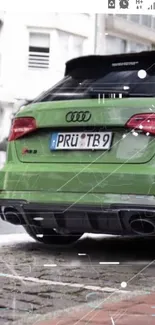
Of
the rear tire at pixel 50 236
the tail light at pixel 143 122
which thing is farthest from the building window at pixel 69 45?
the rear tire at pixel 50 236

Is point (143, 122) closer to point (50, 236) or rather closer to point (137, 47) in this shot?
point (137, 47)

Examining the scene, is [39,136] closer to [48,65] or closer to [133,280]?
[48,65]

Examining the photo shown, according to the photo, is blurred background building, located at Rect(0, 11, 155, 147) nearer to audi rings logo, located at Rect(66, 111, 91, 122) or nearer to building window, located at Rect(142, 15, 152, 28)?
building window, located at Rect(142, 15, 152, 28)

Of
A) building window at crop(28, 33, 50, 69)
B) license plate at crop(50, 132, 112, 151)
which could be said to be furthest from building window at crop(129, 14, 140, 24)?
license plate at crop(50, 132, 112, 151)

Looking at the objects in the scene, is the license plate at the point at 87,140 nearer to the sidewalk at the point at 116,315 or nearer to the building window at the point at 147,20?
the building window at the point at 147,20

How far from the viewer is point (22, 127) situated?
2562 mm

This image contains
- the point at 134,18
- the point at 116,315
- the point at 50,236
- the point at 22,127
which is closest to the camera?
the point at 116,315

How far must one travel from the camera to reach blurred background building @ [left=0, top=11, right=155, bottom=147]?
2.25m

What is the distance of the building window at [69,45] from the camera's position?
7.52ft

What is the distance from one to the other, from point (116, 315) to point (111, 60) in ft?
2.66

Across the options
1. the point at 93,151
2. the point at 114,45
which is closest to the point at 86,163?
the point at 93,151

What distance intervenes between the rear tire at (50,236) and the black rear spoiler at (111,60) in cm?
55

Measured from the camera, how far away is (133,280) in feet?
7.66

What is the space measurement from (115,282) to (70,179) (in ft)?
1.23
